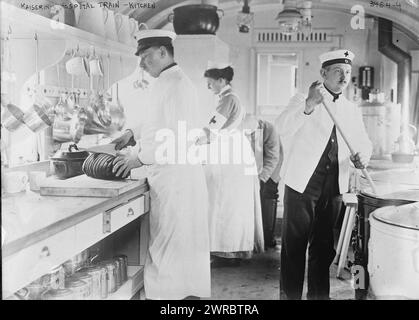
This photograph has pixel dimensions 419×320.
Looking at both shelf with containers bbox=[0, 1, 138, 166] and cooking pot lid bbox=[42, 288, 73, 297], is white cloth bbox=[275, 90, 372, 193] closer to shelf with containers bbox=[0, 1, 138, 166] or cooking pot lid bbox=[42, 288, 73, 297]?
shelf with containers bbox=[0, 1, 138, 166]

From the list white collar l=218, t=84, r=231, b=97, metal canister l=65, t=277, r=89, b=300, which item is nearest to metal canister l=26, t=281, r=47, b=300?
metal canister l=65, t=277, r=89, b=300

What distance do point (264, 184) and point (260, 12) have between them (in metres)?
0.77

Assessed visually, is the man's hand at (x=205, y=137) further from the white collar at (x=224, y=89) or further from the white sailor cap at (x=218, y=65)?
the white sailor cap at (x=218, y=65)

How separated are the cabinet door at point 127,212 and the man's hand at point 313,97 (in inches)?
32.8

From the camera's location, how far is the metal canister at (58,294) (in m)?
2.14

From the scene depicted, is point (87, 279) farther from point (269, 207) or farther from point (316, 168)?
point (316, 168)

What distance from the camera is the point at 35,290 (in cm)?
211

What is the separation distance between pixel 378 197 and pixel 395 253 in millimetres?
362

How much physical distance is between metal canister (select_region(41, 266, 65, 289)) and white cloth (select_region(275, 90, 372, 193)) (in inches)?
41.6

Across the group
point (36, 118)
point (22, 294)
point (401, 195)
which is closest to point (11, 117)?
point (36, 118)

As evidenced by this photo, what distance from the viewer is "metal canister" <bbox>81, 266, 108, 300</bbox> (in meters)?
2.29

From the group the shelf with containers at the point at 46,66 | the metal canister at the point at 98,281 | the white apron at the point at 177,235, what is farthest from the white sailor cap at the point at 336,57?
the metal canister at the point at 98,281
